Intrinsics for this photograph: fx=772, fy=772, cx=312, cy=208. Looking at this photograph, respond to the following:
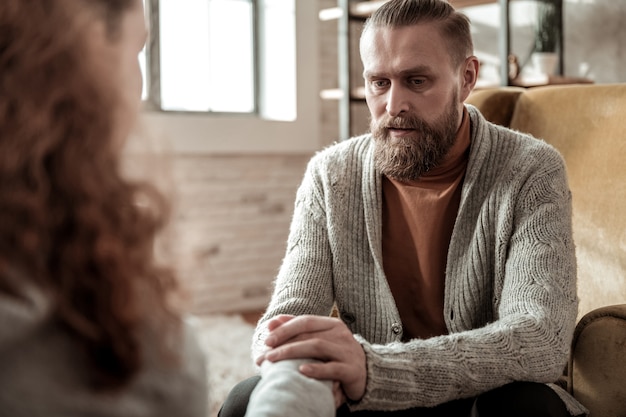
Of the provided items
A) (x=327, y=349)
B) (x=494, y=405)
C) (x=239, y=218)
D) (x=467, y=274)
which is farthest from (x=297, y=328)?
(x=239, y=218)

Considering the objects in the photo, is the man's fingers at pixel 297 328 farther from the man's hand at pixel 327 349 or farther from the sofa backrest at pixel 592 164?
the sofa backrest at pixel 592 164

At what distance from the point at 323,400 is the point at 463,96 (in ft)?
3.11

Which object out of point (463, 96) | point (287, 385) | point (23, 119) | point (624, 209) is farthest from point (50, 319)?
point (624, 209)

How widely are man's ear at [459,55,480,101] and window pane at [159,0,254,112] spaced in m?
2.34

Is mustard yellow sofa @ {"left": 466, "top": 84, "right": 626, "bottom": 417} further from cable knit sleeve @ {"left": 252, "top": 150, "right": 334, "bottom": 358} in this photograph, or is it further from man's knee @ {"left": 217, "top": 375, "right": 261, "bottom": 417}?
man's knee @ {"left": 217, "top": 375, "right": 261, "bottom": 417}

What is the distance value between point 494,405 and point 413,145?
574 millimetres

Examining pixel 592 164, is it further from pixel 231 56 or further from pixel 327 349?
pixel 231 56

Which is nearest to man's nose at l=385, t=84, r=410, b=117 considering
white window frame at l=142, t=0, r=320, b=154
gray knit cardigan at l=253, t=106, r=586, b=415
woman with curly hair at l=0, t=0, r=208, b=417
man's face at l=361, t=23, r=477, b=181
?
man's face at l=361, t=23, r=477, b=181

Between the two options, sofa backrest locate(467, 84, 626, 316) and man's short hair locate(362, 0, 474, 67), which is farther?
sofa backrest locate(467, 84, 626, 316)

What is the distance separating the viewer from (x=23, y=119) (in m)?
0.63

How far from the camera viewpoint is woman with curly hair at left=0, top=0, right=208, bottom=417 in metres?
0.61

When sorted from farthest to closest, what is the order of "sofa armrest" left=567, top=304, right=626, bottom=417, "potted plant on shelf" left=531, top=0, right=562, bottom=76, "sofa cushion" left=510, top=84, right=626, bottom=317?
"potted plant on shelf" left=531, top=0, right=562, bottom=76, "sofa cushion" left=510, top=84, right=626, bottom=317, "sofa armrest" left=567, top=304, right=626, bottom=417

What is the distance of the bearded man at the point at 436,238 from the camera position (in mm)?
1352

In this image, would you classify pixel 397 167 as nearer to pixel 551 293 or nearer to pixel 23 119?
pixel 551 293
